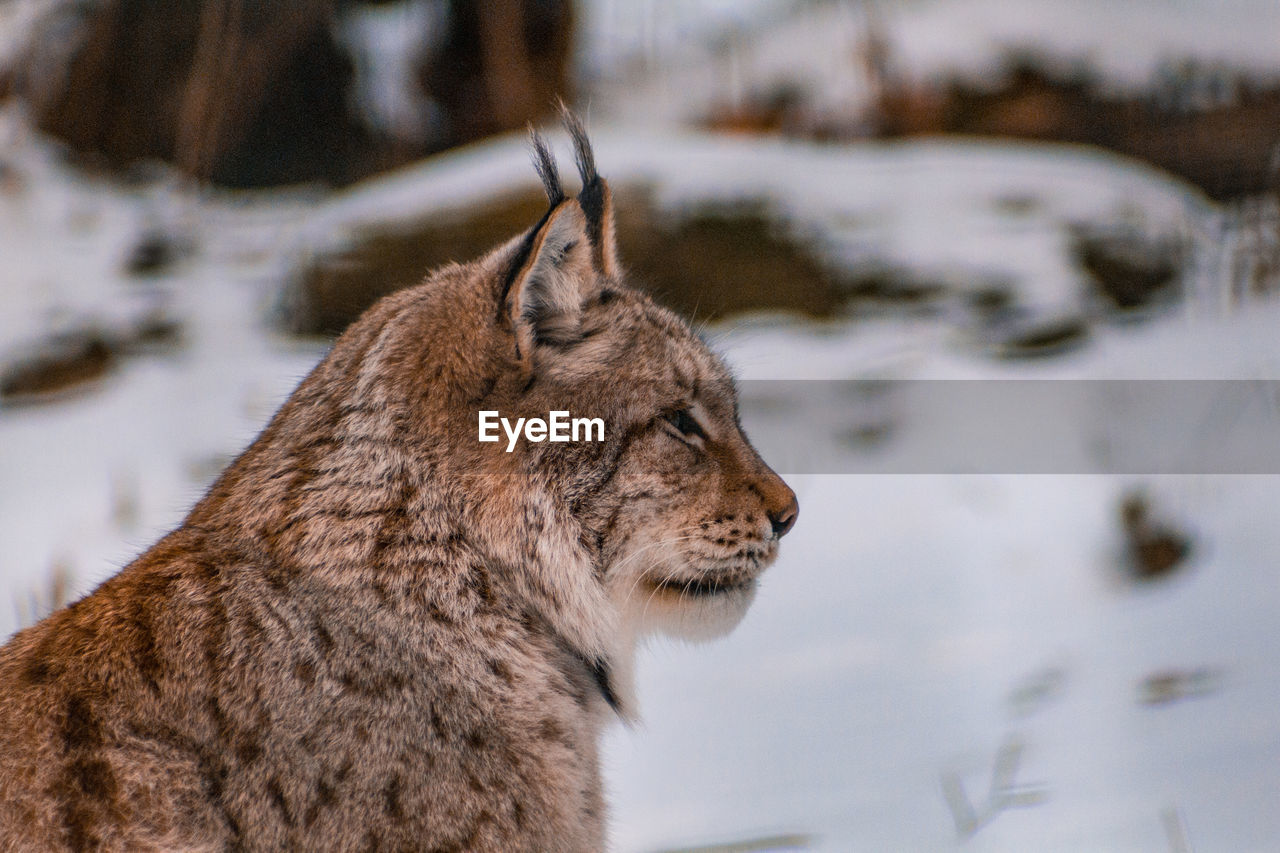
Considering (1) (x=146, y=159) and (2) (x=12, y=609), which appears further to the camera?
Result: (1) (x=146, y=159)

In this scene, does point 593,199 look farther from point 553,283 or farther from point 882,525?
point 882,525

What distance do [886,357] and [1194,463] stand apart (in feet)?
5.14

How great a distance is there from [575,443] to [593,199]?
0.70 meters

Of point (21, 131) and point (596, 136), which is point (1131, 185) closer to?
point (596, 136)

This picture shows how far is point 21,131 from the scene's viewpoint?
6.71 meters

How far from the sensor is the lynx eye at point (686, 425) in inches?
114

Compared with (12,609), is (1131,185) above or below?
above

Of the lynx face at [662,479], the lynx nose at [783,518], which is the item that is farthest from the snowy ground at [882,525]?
the lynx nose at [783,518]

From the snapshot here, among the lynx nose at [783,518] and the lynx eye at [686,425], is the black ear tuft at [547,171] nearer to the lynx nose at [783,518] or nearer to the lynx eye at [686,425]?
the lynx eye at [686,425]

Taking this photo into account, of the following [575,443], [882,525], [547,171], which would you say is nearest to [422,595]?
[575,443]

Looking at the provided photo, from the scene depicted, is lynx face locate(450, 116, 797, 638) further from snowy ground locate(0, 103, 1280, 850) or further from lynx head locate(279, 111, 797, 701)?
snowy ground locate(0, 103, 1280, 850)

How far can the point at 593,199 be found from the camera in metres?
3.07

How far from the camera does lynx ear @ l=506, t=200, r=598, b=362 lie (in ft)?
8.51

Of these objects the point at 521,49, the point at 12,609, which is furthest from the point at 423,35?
the point at 12,609
